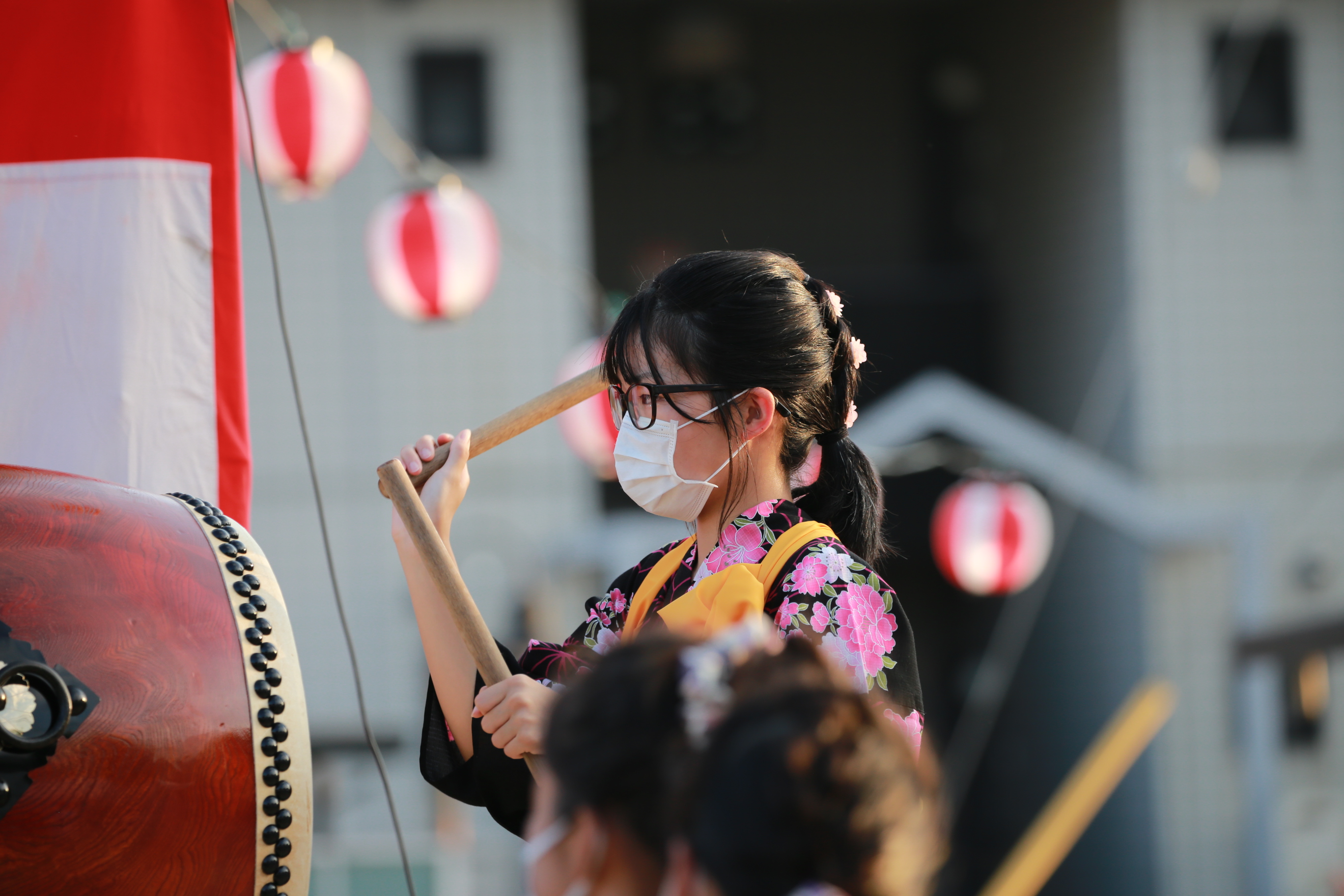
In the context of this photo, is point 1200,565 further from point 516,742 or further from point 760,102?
point 516,742

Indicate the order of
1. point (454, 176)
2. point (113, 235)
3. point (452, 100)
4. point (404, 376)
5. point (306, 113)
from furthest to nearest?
point (452, 100), point (404, 376), point (454, 176), point (306, 113), point (113, 235)

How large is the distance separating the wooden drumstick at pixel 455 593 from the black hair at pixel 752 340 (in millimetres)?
228

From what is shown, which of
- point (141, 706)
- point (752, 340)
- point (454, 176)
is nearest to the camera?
point (141, 706)

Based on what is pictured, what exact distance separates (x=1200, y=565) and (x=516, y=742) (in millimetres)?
6000

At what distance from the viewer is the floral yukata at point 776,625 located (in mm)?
1079

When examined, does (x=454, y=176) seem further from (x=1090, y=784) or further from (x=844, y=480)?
(x=844, y=480)

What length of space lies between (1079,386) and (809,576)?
628 centimetres

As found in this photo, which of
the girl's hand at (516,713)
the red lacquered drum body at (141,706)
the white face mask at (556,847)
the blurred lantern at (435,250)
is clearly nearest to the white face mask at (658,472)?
the girl's hand at (516,713)

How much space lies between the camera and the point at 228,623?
114cm

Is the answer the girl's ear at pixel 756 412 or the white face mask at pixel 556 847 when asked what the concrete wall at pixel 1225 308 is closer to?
the girl's ear at pixel 756 412

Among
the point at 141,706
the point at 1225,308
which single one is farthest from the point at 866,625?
the point at 1225,308

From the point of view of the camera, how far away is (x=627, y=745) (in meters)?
0.76

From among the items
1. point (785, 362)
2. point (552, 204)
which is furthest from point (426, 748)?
point (552, 204)

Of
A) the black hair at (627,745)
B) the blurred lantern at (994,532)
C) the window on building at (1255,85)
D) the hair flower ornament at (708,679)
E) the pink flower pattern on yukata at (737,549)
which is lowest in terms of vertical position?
the blurred lantern at (994,532)
